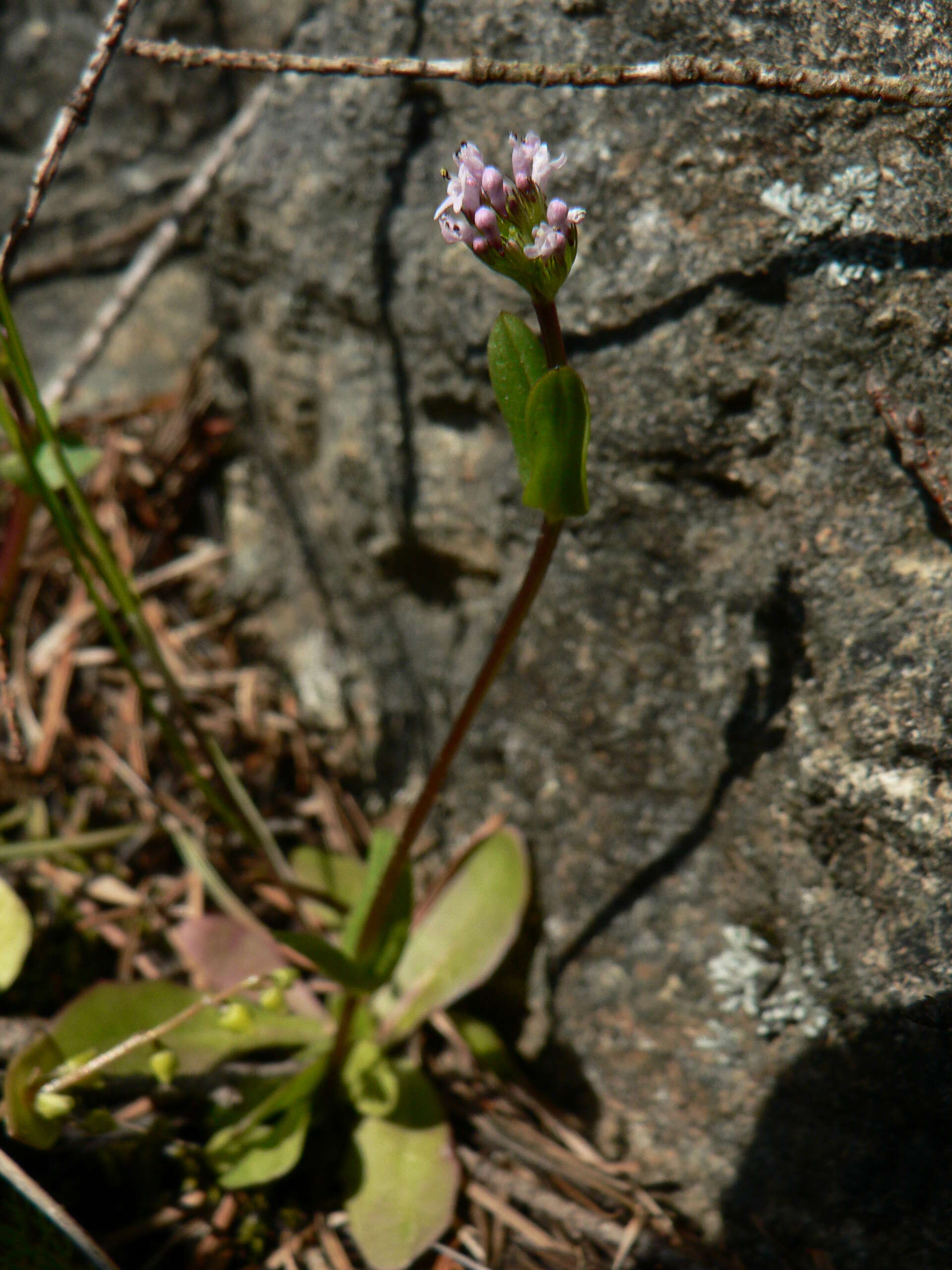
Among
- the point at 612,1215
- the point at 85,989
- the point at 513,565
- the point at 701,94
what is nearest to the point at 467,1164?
the point at 612,1215

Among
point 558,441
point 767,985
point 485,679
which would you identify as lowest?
point 767,985

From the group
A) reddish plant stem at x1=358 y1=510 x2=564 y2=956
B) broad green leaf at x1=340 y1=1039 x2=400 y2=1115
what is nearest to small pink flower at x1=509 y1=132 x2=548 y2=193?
reddish plant stem at x1=358 y1=510 x2=564 y2=956

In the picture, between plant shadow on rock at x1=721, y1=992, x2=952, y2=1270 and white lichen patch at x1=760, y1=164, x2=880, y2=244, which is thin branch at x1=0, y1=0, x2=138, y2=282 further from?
plant shadow on rock at x1=721, y1=992, x2=952, y2=1270

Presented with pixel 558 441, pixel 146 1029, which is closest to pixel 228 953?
pixel 146 1029

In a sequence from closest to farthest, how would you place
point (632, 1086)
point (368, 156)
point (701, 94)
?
point (701, 94), point (632, 1086), point (368, 156)

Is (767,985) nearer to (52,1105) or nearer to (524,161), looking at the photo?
(52,1105)

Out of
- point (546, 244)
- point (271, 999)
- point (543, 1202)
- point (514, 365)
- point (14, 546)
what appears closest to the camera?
point (546, 244)

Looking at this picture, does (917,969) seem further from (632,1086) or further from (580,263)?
(580,263)

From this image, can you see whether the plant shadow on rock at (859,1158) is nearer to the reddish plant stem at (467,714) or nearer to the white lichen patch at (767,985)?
the white lichen patch at (767,985)
